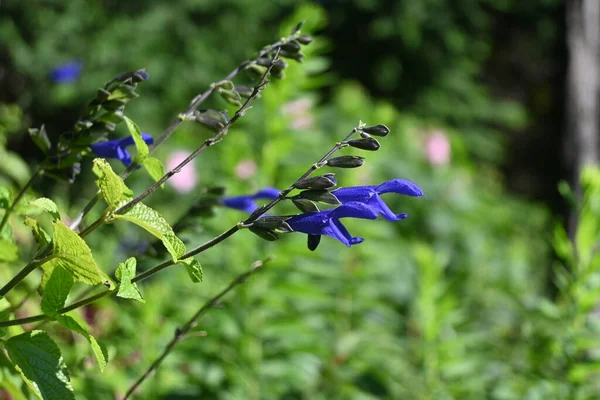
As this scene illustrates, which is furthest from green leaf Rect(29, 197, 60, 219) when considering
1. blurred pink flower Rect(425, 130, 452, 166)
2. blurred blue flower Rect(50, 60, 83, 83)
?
blurred blue flower Rect(50, 60, 83, 83)

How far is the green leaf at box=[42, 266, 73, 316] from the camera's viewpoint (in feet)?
2.03

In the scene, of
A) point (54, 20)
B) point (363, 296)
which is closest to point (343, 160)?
point (363, 296)

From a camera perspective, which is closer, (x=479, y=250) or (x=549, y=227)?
(x=479, y=250)

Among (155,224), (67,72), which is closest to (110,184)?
(155,224)

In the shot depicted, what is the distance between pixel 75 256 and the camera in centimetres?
60

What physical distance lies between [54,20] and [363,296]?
3349 mm

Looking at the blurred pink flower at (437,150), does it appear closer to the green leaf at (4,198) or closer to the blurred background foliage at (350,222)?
the blurred background foliage at (350,222)

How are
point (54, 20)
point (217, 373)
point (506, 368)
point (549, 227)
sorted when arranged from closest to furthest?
point (217, 373), point (506, 368), point (54, 20), point (549, 227)

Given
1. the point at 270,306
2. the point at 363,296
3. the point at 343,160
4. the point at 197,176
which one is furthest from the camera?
the point at 197,176

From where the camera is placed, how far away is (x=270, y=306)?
1710 mm

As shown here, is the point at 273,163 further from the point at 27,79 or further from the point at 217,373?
the point at 27,79

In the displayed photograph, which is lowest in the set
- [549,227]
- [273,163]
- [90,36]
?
[549,227]

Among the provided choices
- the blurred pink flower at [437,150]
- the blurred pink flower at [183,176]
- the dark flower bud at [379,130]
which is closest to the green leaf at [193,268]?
the dark flower bud at [379,130]

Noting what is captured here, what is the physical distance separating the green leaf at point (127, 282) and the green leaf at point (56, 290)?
4cm
